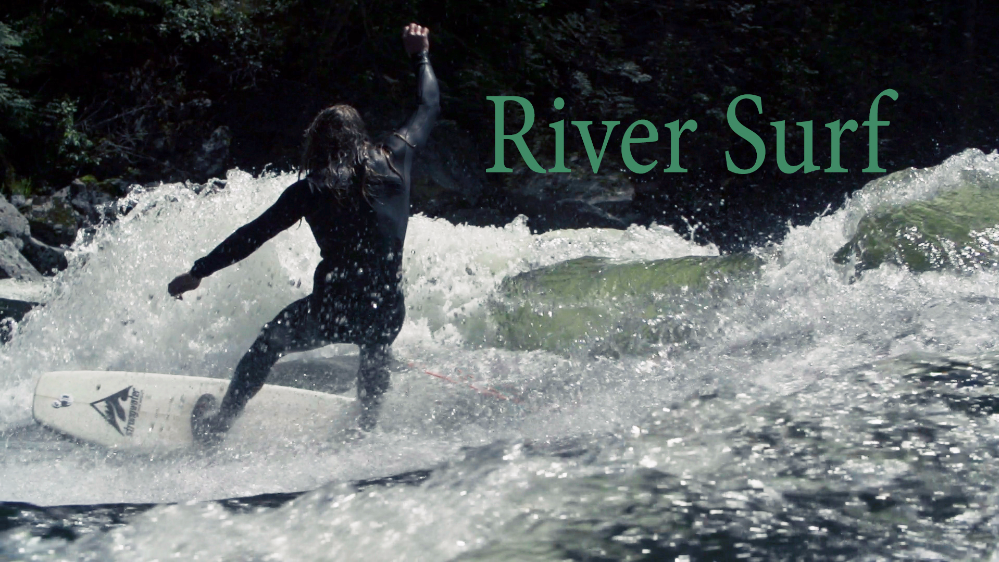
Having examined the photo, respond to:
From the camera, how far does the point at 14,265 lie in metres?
7.17

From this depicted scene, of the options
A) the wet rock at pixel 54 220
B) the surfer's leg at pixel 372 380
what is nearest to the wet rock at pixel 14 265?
the wet rock at pixel 54 220

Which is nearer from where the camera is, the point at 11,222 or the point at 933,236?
the point at 933,236

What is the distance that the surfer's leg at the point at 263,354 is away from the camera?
2734 millimetres

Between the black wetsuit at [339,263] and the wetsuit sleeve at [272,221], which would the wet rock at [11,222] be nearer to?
the black wetsuit at [339,263]

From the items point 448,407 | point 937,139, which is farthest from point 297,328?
point 937,139

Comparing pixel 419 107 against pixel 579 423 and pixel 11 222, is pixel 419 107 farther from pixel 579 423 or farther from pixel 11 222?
pixel 11 222

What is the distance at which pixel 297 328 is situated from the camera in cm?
275

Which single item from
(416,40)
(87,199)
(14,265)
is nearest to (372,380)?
(416,40)

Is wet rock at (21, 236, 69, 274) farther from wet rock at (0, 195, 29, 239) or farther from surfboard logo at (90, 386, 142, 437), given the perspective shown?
surfboard logo at (90, 386, 142, 437)

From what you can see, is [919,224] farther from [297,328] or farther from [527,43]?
[527,43]

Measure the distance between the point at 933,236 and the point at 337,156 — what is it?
8.04 ft

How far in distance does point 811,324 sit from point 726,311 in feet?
1.63

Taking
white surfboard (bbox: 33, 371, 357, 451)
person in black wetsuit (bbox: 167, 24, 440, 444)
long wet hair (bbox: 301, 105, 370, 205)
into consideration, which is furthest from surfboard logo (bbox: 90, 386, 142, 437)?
long wet hair (bbox: 301, 105, 370, 205)

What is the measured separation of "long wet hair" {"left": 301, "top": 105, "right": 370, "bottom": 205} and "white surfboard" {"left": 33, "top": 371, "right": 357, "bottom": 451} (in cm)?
73
